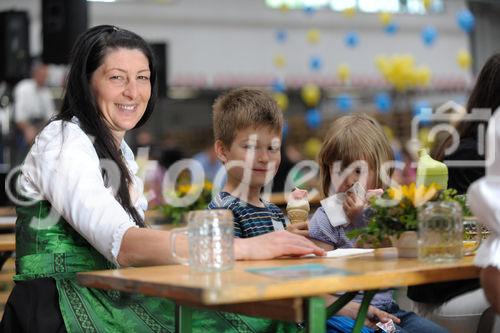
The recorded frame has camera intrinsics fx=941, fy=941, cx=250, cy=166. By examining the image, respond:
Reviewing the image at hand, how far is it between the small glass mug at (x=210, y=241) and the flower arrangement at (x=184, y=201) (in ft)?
7.99

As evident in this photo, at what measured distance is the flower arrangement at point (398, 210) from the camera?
6.24 feet

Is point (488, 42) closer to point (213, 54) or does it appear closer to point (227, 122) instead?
point (213, 54)

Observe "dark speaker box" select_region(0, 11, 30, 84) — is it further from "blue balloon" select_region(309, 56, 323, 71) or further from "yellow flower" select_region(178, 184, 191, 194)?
"blue balloon" select_region(309, 56, 323, 71)

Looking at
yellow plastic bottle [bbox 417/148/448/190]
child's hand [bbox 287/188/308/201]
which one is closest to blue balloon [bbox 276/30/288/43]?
child's hand [bbox 287/188/308/201]

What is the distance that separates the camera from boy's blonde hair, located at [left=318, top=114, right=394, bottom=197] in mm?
2568

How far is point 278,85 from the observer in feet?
50.5

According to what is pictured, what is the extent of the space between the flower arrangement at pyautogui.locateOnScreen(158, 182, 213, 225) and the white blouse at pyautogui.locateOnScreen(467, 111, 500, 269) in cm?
264

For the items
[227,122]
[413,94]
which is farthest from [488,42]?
[227,122]

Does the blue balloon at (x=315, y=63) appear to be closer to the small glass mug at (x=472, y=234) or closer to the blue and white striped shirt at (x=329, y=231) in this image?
the blue and white striped shirt at (x=329, y=231)

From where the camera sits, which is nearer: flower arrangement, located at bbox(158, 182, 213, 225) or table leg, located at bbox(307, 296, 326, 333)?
table leg, located at bbox(307, 296, 326, 333)

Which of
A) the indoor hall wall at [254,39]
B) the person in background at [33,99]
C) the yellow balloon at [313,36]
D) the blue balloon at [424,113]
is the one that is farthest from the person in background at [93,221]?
the yellow balloon at [313,36]

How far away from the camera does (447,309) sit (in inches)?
97.7

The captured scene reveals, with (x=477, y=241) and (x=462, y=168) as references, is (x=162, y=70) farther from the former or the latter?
(x=477, y=241)

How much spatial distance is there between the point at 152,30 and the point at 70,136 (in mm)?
13330
